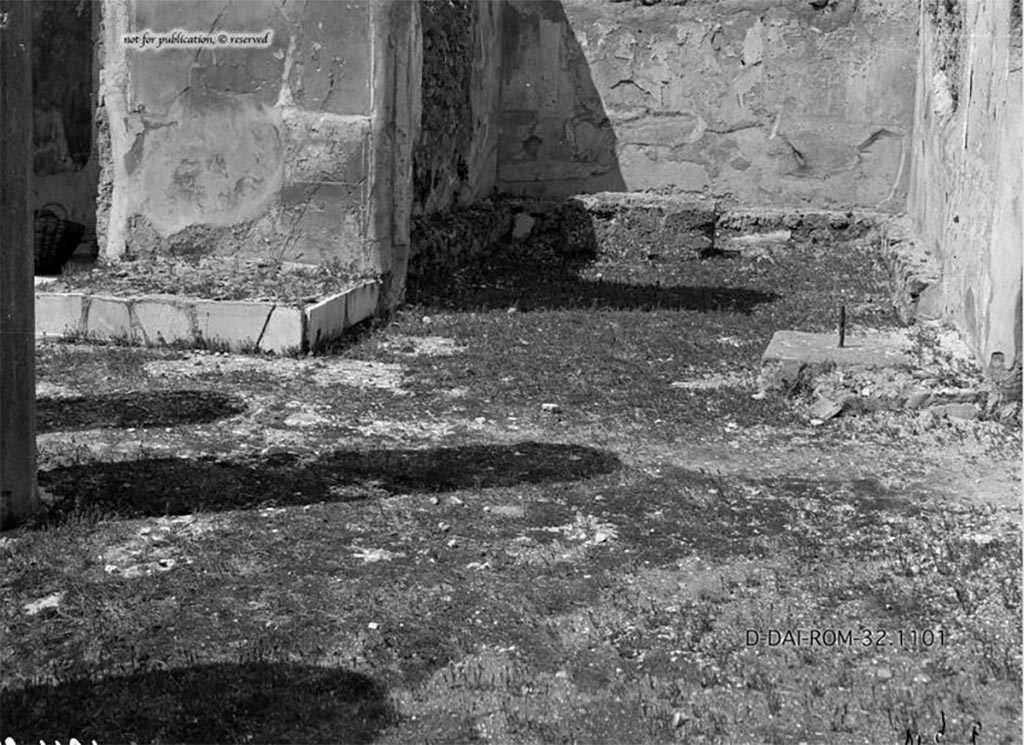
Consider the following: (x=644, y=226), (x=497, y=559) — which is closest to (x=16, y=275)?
(x=497, y=559)

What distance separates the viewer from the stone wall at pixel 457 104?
32.7 feet

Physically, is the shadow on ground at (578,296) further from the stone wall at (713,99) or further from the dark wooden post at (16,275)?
the dark wooden post at (16,275)

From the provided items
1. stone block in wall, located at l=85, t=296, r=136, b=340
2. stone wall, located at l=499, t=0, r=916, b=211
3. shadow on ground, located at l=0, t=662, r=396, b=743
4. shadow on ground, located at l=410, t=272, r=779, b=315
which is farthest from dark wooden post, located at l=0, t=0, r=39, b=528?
stone wall, located at l=499, t=0, r=916, b=211

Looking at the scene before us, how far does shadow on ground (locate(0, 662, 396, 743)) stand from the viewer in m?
3.26

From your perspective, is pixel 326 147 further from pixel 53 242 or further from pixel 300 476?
pixel 300 476

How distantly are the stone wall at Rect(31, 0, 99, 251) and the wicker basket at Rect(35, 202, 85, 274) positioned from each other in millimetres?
1808

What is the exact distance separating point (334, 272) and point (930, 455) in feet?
12.8

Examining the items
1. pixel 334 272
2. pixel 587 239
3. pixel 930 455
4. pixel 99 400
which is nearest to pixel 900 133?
pixel 587 239

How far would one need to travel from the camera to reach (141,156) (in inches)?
343

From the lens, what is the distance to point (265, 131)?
8547mm

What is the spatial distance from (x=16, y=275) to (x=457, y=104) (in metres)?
6.61

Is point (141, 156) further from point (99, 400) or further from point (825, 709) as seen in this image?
point (825, 709)

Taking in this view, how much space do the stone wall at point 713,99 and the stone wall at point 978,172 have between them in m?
1.66

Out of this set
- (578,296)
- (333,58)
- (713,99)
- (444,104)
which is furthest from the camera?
(713,99)
